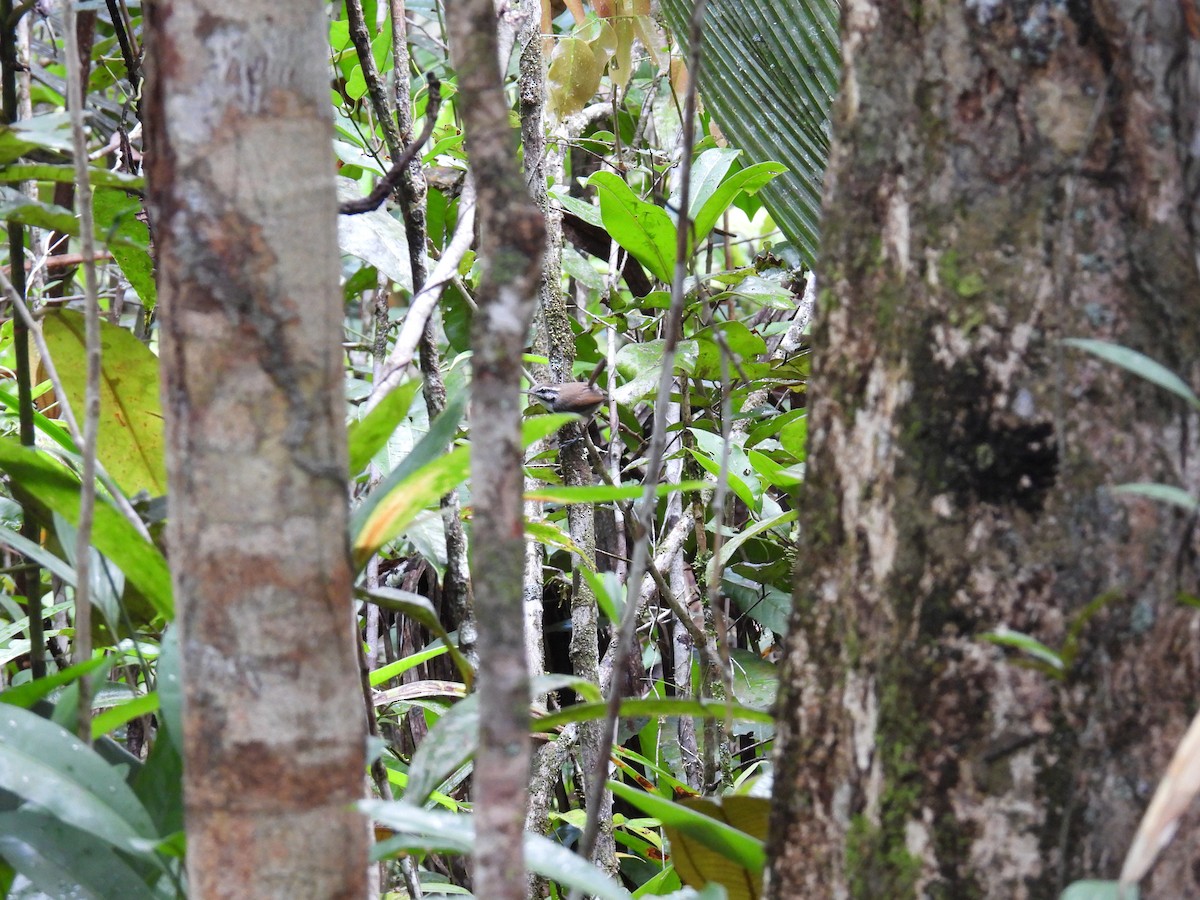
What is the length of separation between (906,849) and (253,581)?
32 centimetres

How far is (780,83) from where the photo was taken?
1.45 meters

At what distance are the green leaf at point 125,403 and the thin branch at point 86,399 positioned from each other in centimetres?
24

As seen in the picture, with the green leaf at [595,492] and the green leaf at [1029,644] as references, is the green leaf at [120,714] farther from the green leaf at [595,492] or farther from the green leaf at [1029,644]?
the green leaf at [1029,644]

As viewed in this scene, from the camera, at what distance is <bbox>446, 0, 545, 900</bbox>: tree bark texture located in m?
0.43

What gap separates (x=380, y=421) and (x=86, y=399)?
161mm

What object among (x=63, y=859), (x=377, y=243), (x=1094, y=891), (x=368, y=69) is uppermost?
(x=368, y=69)

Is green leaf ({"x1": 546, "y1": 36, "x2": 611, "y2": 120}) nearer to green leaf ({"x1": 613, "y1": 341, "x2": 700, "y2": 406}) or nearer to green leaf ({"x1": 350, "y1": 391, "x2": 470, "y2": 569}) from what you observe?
green leaf ({"x1": 613, "y1": 341, "x2": 700, "y2": 406})

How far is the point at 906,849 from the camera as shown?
0.51m

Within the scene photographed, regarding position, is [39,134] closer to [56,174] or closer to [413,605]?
[56,174]

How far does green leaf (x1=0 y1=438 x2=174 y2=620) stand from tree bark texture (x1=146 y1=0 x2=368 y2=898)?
6.0 inches

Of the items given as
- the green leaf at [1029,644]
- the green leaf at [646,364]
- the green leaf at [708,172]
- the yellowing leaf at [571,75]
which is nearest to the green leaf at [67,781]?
the green leaf at [1029,644]

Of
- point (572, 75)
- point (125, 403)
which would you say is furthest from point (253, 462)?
point (572, 75)

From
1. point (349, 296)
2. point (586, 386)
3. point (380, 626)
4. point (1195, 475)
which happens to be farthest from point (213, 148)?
point (349, 296)

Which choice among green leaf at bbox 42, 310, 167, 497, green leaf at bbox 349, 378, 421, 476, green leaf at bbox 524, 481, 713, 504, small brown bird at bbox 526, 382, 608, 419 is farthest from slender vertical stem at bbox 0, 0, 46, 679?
small brown bird at bbox 526, 382, 608, 419
